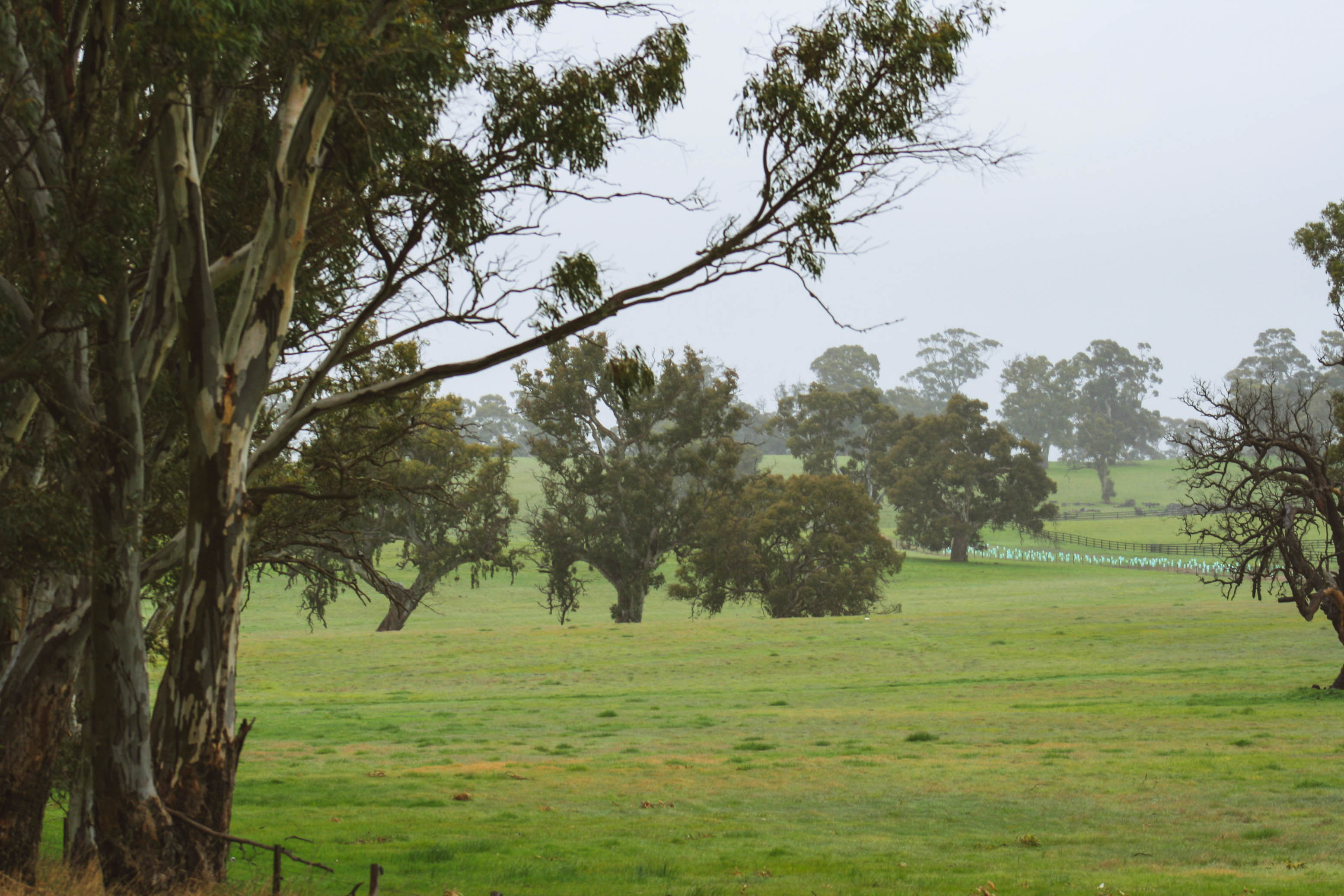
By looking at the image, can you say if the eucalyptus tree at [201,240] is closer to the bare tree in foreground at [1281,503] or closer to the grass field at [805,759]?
the grass field at [805,759]

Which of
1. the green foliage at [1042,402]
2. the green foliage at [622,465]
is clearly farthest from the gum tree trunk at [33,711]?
the green foliage at [1042,402]

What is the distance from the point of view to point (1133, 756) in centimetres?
1895

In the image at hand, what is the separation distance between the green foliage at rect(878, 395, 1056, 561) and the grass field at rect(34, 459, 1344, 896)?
32.4 m

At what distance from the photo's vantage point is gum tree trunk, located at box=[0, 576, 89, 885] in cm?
1019

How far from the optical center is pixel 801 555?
5609cm

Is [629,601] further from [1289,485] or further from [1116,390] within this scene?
[1116,390]

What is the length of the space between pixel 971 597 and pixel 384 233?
185 ft

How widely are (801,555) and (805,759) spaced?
120 feet

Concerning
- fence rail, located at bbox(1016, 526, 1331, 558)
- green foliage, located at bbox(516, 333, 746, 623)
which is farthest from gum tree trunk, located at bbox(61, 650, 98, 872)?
fence rail, located at bbox(1016, 526, 1331, 558)

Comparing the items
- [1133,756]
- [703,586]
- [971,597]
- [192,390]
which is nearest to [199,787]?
[192,390]

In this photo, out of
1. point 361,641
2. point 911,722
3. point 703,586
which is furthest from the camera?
point 703,586

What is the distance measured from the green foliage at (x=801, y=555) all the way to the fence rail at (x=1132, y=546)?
28.4 metres

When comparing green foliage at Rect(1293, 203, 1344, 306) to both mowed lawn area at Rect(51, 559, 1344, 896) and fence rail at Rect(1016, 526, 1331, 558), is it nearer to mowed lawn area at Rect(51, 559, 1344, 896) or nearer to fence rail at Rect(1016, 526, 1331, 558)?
mowed lawn area at Rect(51, 559, 1344, 896)

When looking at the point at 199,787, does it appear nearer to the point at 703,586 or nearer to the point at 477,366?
the point at 477,366
